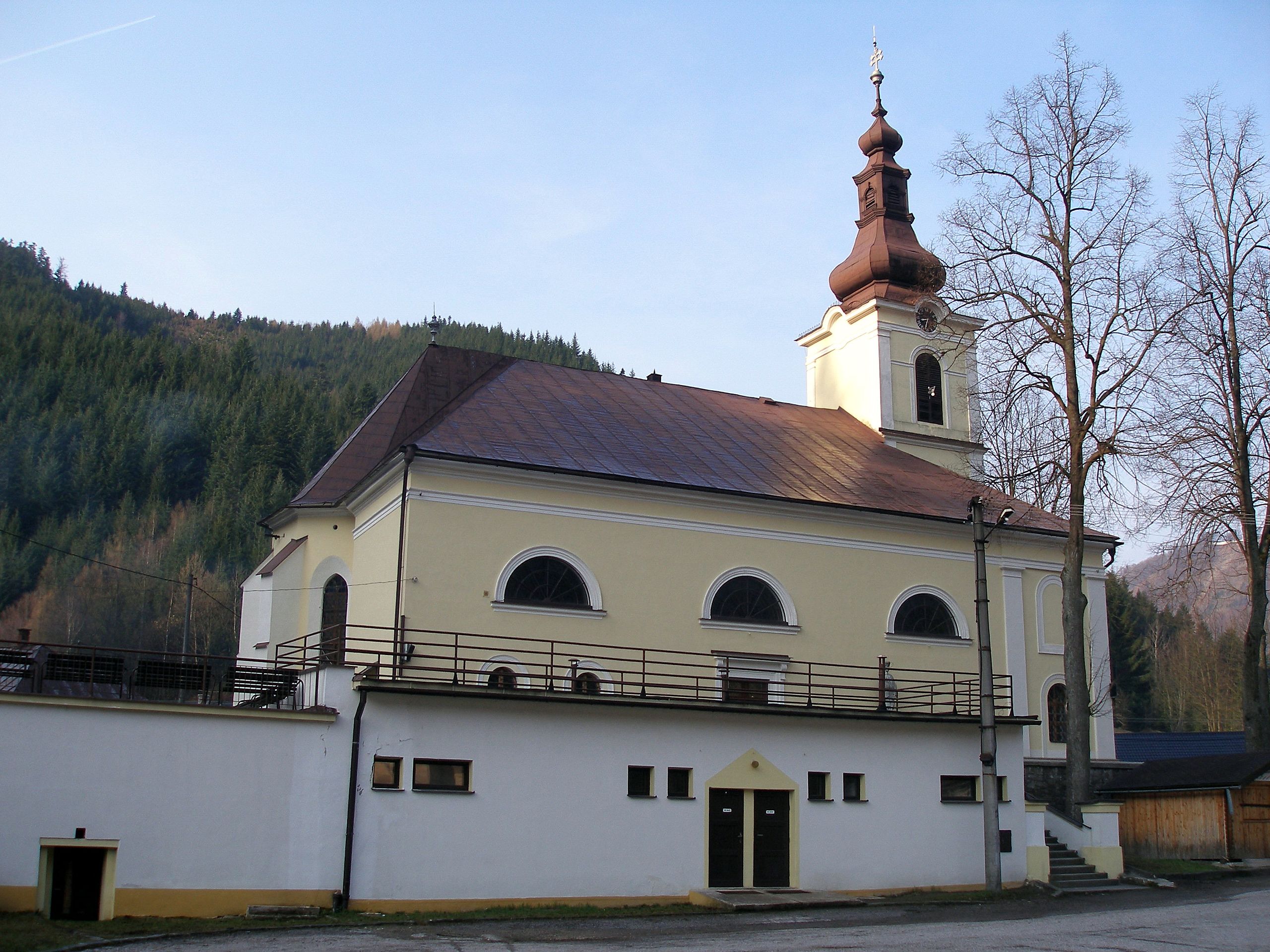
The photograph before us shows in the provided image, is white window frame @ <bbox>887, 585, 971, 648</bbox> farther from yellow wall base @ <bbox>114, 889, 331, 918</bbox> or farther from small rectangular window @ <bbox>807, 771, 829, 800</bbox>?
yellow wall base @ <bbox>114, 889, 331, 918</bbox>

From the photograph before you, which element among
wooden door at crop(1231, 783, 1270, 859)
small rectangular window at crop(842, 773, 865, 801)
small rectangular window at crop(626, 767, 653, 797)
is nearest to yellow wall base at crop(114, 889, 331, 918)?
small rectangular window at crop(626, 767, 653, 797)

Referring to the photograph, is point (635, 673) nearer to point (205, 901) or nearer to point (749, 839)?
point (749, 839)

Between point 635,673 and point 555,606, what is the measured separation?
235 cm

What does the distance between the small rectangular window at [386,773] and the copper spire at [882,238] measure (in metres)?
21.1

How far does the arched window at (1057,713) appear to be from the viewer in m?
28.8

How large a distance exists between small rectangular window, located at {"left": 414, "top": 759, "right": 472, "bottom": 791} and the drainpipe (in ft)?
31.6

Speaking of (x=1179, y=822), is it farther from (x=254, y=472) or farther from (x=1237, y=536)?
(x=254, y=472)

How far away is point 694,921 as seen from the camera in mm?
17797

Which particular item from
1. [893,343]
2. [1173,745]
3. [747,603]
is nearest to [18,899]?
[747,603]

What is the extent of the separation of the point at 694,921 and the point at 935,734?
292 inches

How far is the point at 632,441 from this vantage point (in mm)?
26453

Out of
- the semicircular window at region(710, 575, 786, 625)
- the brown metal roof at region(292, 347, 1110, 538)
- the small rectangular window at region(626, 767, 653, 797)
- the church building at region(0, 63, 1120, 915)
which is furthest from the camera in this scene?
the semicircular window at region(710, 575, 786, 625)

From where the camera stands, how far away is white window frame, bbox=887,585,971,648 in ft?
86.8

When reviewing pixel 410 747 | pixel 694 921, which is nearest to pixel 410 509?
pixel 410 747
